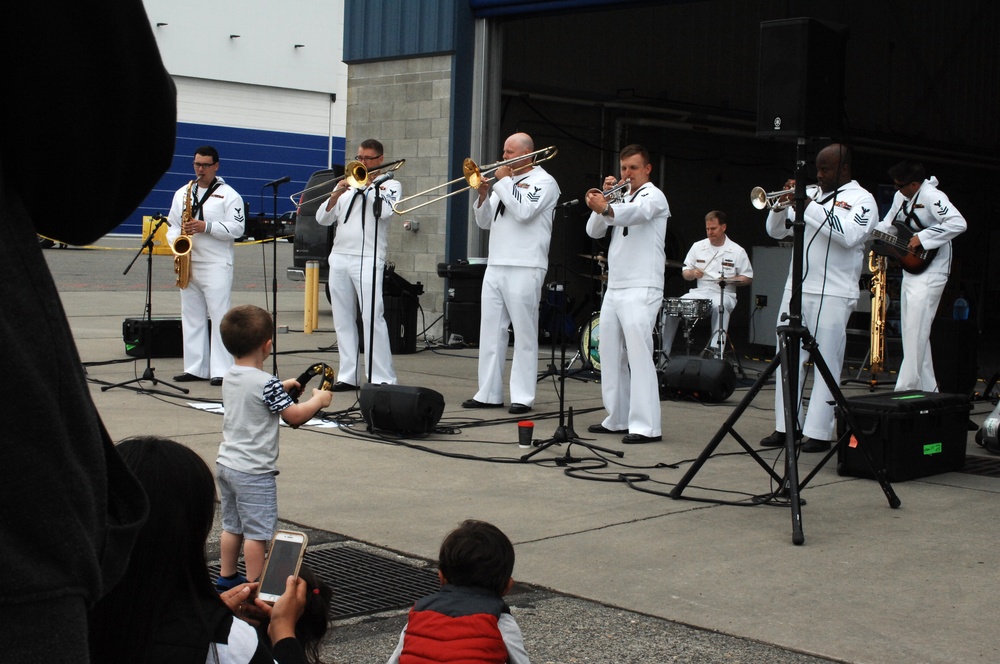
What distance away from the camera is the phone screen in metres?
2.75

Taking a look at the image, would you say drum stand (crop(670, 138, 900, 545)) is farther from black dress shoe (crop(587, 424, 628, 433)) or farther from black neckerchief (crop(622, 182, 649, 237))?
black dress shoe (crop(587, 424, 628, 433))

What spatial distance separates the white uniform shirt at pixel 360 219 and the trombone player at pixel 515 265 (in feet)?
2.92

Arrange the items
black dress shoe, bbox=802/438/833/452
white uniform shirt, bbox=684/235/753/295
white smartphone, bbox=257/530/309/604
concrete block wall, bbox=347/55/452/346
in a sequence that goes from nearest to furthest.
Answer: white smartphone, bbox=257/530/309/604
black dress shoe, bbox=802/438/833/452
white uniform shirt, bbox=684/235/753/295
concrete block wall, bbox=347/55/452/346

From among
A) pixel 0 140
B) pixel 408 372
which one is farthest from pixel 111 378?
pixel 0 140

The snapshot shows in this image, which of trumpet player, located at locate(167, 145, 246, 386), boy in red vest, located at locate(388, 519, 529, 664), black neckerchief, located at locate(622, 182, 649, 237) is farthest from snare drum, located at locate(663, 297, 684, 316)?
boy in red vest, located at locate(388, 519, 529, 664)

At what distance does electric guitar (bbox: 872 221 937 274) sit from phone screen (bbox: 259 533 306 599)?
8021 millimetres

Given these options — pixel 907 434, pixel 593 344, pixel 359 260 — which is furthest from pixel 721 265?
pixel 907 434

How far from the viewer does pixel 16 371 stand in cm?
116

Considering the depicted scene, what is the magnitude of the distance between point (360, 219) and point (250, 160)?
1311 inches

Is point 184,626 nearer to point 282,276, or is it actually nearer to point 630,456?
point 630,456

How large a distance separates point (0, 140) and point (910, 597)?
4399 millimetres

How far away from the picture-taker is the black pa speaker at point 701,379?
10711 millimetres

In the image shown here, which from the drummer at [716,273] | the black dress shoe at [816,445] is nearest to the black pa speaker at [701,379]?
the drummer at [716,273]

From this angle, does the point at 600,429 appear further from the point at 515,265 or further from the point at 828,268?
the point at 828,268
